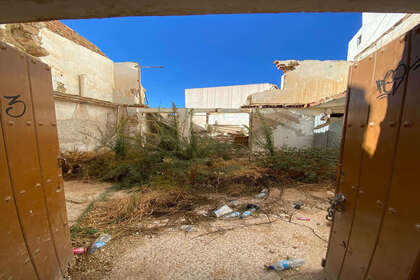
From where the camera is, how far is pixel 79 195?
340 centimetres

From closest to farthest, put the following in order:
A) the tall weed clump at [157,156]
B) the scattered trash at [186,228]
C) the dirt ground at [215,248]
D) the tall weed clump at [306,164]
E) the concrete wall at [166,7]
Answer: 1. the concrete wall at [166,7]
2. the dirt ground at [215,248]
3. the scattered trash at [186,228]
4. the tall weed clump at [157,156]
5. the tall weed clump at [306,164]

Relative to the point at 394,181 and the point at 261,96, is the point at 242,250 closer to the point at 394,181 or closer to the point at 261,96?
the point at 394,181

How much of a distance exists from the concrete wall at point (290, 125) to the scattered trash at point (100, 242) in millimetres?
5863

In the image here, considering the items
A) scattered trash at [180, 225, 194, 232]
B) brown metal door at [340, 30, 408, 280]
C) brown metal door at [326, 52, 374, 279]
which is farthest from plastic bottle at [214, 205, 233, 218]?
brown metal door at [340, 30, 408, 280]

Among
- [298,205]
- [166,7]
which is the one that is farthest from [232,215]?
[166,7]

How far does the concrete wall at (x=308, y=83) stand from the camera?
26.6 feet

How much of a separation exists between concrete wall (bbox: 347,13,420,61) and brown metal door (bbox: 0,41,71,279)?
2865mm

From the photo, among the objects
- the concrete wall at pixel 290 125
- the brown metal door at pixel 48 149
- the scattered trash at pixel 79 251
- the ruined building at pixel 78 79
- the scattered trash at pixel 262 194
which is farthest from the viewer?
the concrete wall at pixel 290 125

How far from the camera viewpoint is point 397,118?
774 mm

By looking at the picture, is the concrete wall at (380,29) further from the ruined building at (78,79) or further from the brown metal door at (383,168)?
the ruined building at (78,79)

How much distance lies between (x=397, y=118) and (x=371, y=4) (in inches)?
23.1

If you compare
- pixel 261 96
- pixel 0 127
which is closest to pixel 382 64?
pixel 0 127

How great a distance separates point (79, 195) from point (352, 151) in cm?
455

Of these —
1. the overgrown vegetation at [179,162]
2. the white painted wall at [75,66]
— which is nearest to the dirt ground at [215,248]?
the overgrown vegetation at [179,162]
